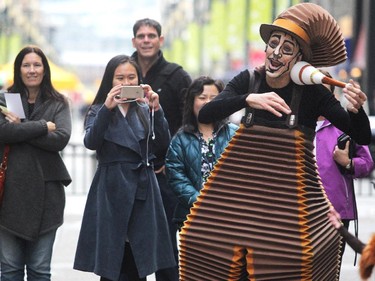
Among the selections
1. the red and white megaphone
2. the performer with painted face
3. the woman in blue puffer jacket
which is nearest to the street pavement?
the woman in blue puffer jacket

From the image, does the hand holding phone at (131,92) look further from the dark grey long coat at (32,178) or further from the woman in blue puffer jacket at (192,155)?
the dark grey long coat at (32,178)

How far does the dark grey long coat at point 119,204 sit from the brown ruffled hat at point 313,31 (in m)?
1.61

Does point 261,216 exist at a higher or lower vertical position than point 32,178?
higher

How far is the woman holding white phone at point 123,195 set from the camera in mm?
6523

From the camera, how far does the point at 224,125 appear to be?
686 centimetres

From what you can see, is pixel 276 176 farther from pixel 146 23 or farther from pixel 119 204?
pixel 146 23

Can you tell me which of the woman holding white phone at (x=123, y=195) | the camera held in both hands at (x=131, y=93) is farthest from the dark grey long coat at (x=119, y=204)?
the camera held in both hands at (x=131, y=93)

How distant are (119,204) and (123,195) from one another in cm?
6

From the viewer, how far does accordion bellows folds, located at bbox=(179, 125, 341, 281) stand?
5.00 metres

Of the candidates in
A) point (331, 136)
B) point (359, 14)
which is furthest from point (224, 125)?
point (359, 14)

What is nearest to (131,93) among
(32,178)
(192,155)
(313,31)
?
(192,155)

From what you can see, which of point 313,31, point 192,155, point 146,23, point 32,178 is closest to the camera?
point 313,31


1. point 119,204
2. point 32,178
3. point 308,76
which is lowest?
point 119,204

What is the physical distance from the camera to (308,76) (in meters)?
5.08
